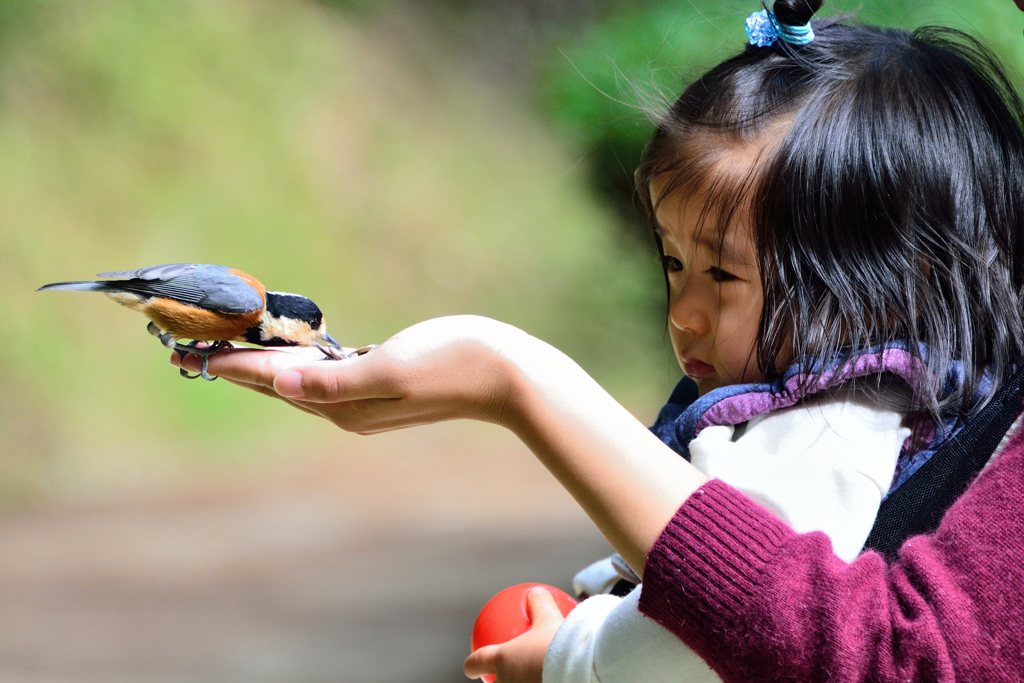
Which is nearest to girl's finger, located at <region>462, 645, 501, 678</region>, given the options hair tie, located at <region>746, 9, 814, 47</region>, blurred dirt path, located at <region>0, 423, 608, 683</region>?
hair tie, located at <region>746, 9, 814, 47</region>

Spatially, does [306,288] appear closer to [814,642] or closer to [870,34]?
[870,34]

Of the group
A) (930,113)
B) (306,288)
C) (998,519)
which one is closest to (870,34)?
(930,113)

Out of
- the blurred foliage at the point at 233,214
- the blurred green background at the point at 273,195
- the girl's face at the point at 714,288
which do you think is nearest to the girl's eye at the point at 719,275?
the girl's face at the point at 714,288

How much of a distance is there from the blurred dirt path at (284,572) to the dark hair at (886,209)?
181 cm

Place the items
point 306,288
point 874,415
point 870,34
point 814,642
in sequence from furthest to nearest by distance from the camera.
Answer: point 306,288 < point 870,34 < point 874,415 < point 814,642

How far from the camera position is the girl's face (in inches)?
25.3

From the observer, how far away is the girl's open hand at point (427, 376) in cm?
55

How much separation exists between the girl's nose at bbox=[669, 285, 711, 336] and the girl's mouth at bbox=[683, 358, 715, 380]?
5 centimetres

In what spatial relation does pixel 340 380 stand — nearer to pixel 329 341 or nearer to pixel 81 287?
pixel 329 341

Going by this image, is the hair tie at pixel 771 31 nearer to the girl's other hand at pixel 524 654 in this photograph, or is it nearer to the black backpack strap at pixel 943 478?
the black backpack strap at pixel 943 478

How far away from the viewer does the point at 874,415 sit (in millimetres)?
564

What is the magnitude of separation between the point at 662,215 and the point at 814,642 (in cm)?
40

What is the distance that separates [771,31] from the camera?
712mm

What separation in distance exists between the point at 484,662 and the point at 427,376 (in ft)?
0.82
